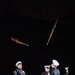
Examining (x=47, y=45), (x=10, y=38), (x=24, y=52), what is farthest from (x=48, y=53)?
(x=10, y=38)

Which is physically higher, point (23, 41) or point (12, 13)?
point (12, 13)

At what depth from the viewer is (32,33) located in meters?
8.34

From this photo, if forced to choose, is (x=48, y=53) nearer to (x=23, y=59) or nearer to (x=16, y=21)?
(x=23, y=59)

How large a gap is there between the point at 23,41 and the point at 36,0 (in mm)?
1485

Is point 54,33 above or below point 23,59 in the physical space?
above

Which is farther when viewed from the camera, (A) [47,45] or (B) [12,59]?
(A) [47,45]

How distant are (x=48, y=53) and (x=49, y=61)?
0.29 m

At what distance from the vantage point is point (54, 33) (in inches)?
350

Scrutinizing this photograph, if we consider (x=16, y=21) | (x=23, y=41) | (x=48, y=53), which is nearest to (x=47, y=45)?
(x=48, y=53)

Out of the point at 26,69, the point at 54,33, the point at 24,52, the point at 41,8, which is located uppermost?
the point at 41,8

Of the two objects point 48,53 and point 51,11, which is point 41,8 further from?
point 48,53

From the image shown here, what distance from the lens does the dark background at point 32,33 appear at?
7754 mm

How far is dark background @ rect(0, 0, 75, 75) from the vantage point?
7754 mm

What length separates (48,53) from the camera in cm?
866
